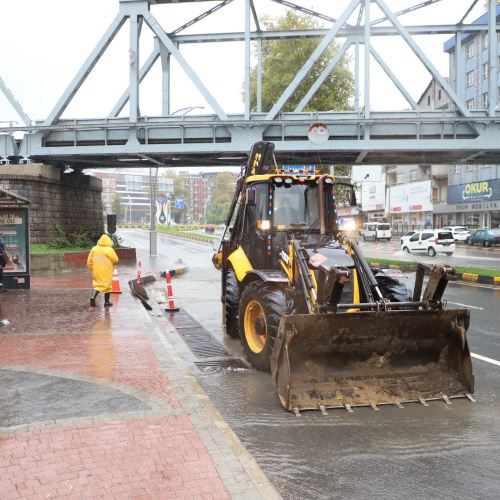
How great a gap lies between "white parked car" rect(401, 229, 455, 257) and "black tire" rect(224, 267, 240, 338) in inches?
1063

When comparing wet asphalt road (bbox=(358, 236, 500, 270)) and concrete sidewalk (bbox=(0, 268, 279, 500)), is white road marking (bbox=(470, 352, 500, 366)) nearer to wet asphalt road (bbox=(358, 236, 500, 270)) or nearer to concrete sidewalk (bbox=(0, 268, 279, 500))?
concrete sidewalk (bbox=(0, 268, 279, 500))

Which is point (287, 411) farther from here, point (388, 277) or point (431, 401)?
point (388, 277)

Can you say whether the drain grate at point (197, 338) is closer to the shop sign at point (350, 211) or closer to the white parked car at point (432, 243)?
the shop sign at point (350, 211)

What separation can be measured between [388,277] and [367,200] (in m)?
85.6

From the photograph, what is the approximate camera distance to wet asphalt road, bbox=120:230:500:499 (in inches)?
157

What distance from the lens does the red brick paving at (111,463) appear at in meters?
3.72

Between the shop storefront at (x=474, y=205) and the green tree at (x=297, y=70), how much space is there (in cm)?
1974

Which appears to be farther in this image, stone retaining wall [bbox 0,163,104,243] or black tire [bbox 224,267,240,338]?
stone retaining wall [bbox 0,163,104,243]

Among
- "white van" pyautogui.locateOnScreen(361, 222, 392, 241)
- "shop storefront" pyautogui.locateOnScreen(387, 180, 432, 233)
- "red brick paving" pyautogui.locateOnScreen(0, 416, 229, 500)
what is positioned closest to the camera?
"red brick paving" pyautogui.locateOnScreen(0, 416, 229, 500)

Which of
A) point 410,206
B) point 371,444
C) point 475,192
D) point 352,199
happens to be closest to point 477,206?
point 475,192

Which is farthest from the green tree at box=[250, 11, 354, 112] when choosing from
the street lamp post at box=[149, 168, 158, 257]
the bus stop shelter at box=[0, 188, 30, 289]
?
the bus stop shelter at box=[0, 188, 30, 289]

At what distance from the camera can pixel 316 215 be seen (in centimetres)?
827

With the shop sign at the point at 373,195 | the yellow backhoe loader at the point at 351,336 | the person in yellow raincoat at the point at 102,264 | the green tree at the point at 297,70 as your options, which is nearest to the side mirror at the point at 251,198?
the yellow backhoe loader at the point at 351,336

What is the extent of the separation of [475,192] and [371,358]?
5499cm
